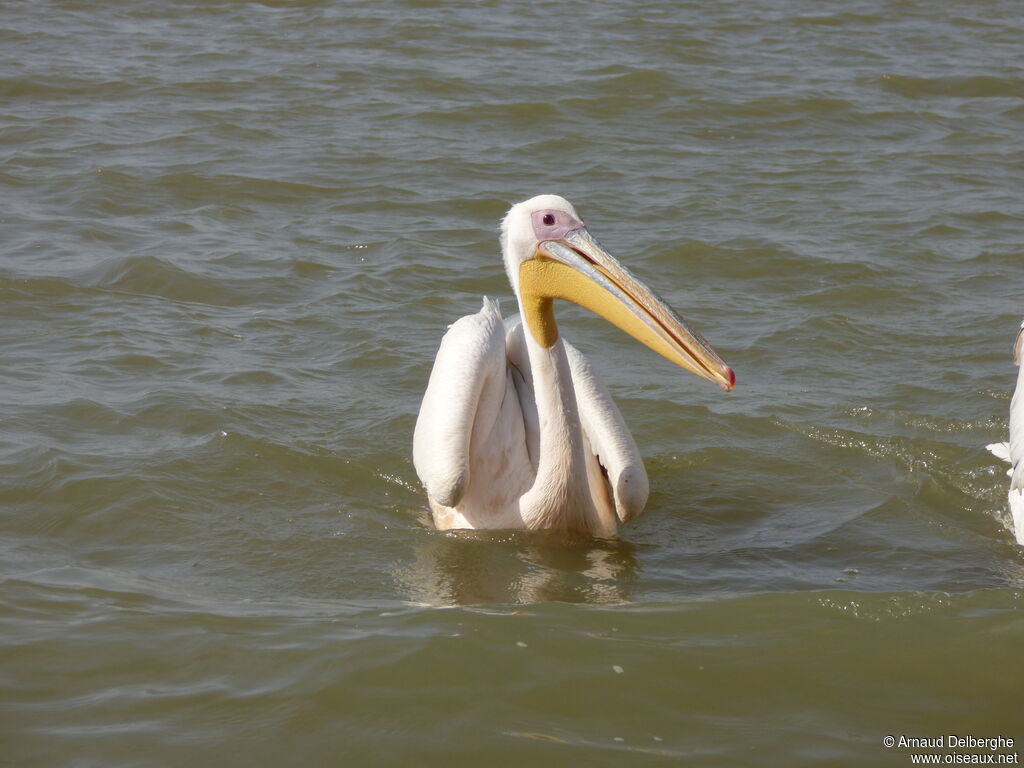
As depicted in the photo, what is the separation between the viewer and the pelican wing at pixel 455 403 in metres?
4.52

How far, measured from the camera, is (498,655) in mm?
3359

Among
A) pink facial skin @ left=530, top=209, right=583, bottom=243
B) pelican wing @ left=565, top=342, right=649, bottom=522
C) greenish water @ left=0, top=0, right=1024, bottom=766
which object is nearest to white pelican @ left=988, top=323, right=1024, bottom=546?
greenish water @ left=0, top=0, right=1024, bottom=766

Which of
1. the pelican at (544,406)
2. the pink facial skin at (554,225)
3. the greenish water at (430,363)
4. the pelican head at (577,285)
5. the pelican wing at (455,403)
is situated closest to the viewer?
the greenish water at (430,363)

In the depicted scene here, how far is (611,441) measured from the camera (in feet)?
15.4

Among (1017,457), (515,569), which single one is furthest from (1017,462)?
(515,569)

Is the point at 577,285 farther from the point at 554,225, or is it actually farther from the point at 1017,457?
the point at 1017,457

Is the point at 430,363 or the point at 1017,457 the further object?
the point at 430,363

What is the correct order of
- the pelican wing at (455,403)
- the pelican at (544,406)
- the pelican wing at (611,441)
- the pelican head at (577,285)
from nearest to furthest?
the pelican head at (577,285)
the pelican at (544,406)
the pelican wing at (455,403)
the pelican wing at (611,441)

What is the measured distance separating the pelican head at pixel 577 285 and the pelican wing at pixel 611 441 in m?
0.39

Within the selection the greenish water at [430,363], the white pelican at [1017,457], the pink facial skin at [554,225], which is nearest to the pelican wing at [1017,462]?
the white pelican at [1017,457]

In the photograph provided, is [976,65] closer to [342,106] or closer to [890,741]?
[342,106]

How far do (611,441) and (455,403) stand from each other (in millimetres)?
593

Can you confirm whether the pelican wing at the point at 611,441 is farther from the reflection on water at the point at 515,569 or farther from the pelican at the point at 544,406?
the reflection on water at the point at 515,569

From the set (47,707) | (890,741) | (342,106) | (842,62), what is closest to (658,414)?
(890,741)
